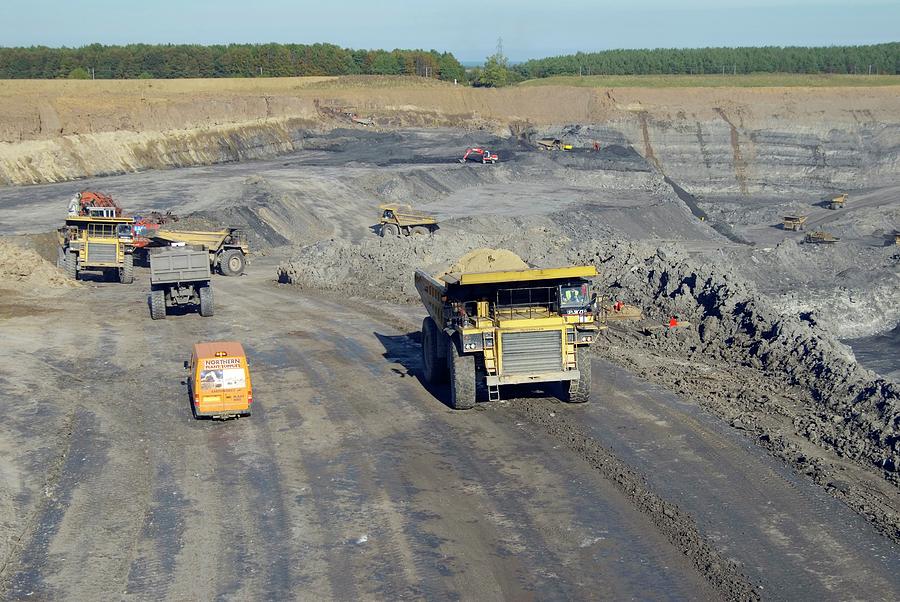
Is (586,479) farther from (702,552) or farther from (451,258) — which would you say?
(451,258)

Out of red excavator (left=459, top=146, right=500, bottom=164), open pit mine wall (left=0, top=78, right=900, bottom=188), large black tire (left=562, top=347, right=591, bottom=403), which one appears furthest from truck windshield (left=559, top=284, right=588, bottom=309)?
red excavator (left=459, top=146, right=500, bottom=164)

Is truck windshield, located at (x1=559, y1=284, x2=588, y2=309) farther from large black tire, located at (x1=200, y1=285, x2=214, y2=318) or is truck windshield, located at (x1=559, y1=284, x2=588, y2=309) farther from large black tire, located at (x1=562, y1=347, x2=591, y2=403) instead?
large black tire, located at (x1=200, y1=285, x2=214, y2=318)

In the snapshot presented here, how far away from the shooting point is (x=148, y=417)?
63.3 feet

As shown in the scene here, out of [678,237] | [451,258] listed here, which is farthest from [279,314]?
[678,237]

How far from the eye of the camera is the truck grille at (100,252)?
115 feet

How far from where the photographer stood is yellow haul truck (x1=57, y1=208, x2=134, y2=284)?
3488 cm

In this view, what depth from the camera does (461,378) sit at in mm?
18703

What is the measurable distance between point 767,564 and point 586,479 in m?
3.51

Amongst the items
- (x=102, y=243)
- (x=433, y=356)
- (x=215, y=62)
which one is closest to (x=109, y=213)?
(x=102, y=243)

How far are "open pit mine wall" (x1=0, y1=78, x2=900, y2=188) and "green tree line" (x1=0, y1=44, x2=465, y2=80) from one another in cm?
1108

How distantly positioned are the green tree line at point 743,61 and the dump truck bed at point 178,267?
97739 mm

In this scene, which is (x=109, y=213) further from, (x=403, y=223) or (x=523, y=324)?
(x=523, y=324)

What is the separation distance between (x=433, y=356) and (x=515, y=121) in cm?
6981

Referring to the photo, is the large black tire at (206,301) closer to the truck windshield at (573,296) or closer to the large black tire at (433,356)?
the large black tire at (433,356)
